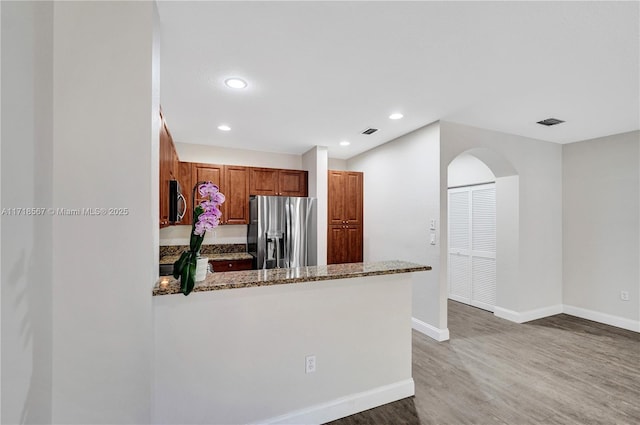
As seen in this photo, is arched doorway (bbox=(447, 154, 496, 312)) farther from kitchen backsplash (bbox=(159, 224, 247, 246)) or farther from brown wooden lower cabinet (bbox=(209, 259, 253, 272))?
kitchen backsplash (bbox=(159, 224, 247, 246))

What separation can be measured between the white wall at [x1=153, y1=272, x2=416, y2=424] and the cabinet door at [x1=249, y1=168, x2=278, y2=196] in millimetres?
2796

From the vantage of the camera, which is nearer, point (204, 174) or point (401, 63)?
point (401, 63)

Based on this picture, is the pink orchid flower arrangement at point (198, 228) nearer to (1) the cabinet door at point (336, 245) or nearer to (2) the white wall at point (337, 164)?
(1) the cabinet door at point (336, 245)

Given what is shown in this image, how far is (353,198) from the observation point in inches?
184

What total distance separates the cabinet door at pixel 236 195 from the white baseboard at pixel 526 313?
3959mm

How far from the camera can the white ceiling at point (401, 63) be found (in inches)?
59.7

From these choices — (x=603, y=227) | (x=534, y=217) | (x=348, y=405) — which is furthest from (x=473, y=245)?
(x=348, y=405)

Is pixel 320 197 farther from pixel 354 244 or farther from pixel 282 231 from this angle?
pixel 354 244

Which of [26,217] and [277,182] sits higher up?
[277,182]

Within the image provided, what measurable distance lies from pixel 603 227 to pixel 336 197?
3.66 m

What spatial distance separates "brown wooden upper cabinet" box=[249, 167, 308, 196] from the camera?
4.37m

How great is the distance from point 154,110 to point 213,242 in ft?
10.7

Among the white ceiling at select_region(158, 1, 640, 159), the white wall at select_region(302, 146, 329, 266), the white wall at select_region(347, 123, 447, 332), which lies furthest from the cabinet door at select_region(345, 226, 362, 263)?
the white ceiling at select_region(158, 1, 640, 159)

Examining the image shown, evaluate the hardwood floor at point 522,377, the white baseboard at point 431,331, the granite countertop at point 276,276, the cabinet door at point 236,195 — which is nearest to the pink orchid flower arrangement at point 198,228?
the granite countertop at point 276,276
